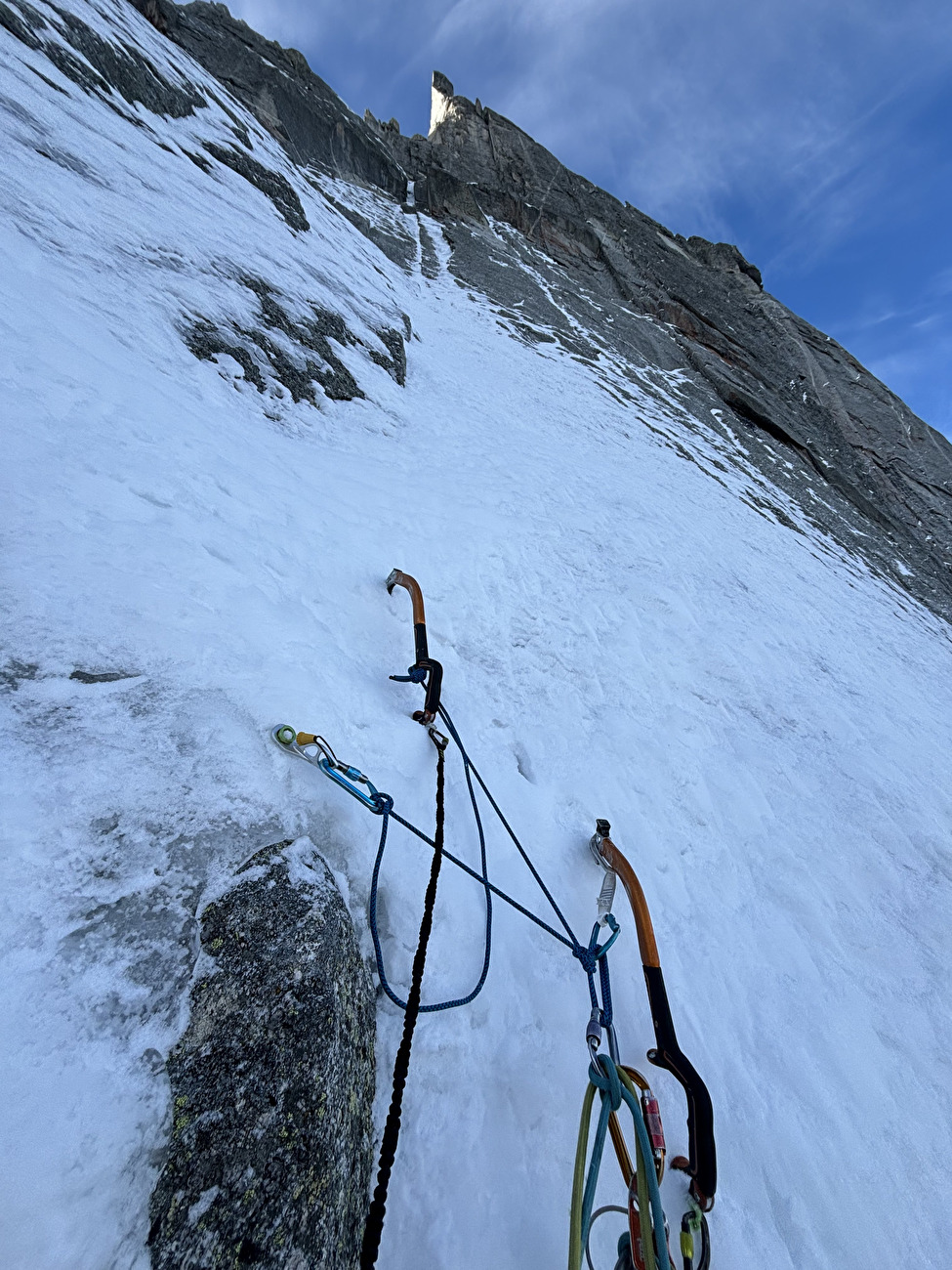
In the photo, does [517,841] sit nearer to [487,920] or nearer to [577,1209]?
[487,920]

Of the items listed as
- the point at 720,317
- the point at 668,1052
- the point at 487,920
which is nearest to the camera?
the point at 668,1052

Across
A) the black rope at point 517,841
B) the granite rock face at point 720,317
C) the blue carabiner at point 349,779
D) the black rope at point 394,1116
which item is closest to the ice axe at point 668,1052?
the black rope at point 517,841

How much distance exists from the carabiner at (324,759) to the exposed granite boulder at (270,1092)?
0.50 m

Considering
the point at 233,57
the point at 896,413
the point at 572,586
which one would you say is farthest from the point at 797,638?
the point at 233,57

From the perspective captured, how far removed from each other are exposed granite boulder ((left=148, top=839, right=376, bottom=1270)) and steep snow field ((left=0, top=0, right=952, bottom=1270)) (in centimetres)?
Answer: 8

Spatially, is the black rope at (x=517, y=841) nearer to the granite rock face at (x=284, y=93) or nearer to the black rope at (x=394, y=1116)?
the black rope at (x=394, y=1116)

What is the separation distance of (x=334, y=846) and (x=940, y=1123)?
9.54 feet

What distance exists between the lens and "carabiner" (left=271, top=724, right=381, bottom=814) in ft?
7.44

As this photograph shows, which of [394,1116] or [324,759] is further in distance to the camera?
[324,759]

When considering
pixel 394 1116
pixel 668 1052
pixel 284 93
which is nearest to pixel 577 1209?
pixel 394 1116

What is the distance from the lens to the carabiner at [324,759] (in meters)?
2.27

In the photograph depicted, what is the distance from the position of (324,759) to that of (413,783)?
1.91 ft

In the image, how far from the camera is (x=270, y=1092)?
1310 millimetres

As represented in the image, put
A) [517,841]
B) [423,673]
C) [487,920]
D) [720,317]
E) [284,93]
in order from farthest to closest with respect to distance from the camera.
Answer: [720,317], [284,93], [423,673], [517,841], [487,920]
